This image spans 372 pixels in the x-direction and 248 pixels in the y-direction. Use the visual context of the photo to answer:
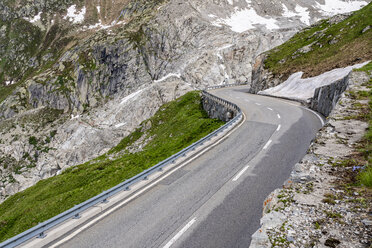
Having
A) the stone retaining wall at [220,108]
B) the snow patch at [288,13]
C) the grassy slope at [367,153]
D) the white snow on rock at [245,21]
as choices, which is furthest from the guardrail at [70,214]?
the snow patch at [288,13]

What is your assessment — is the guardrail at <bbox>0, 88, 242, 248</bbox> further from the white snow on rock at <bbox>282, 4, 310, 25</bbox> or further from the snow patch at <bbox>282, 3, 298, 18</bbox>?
the snow patch at <bbox>282, 3, 298, 18</bbox>

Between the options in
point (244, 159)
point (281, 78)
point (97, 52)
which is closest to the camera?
point (244, 159)

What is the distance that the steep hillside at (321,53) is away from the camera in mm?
37812

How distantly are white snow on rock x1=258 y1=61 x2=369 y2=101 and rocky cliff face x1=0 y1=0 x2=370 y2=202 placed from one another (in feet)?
113

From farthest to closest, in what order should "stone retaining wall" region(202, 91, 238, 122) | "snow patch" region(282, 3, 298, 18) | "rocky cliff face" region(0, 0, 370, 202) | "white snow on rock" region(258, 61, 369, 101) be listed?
"snow patch" region(282, 3, 298, 18)
"rocky cliff face" region(0, 0, 370, 202)
"white snow on rock" region(258, 61, 369, 101)
"stone retaining wall" region(202, 91, 238, 122)

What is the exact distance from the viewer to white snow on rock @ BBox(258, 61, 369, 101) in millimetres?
32125

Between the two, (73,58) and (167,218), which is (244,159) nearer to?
(167,218)

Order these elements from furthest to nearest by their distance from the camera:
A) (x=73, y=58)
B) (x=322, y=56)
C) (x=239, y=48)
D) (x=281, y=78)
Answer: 1. (x=73, y=58)
2. (x=239, y=48)
3. (x=281, y=78)
4. (x=322, y=56)

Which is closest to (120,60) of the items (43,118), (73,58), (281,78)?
(73,58)

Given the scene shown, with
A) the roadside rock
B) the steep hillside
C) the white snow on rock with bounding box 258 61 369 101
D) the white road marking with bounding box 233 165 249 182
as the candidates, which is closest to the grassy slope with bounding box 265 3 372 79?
the steep hillside

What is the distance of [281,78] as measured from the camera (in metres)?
49.0

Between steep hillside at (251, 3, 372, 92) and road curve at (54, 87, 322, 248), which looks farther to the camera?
steep hillside at (251, 3, 372, 92)

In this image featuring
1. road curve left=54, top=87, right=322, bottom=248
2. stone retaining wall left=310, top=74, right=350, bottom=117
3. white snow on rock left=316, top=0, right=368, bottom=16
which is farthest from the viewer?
white snow on rock left=316, top=0, right=368, bottom=16

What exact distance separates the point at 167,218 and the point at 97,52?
12558 cm
